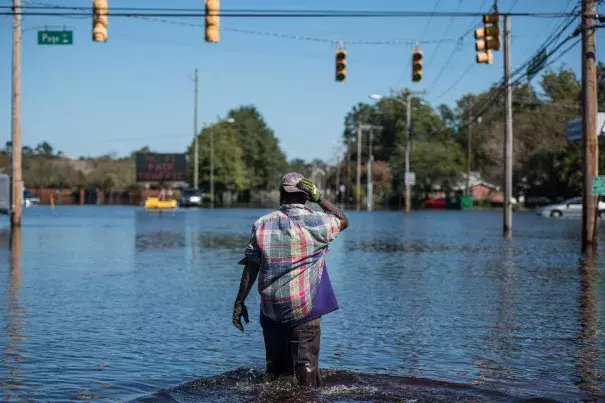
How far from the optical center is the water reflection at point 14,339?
752cm

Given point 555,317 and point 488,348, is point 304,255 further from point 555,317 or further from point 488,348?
point 555,317

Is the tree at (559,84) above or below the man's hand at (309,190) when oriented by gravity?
above

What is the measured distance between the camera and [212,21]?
71.1 feet

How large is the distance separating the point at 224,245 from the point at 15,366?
17934 mm

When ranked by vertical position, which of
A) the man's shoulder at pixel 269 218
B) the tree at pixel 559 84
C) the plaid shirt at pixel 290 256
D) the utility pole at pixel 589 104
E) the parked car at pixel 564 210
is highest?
the tree at pixel 559 84

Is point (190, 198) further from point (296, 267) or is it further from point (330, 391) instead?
point (296, 267)

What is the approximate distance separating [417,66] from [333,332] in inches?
721

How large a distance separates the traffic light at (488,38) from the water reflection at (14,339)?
12816 mm

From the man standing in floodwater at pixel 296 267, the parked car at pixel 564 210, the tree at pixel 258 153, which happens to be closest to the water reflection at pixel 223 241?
the man standing in floodwater at pixel 296 267

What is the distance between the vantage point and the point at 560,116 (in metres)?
98.4

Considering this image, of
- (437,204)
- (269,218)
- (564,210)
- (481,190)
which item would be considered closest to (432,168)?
(437,204)

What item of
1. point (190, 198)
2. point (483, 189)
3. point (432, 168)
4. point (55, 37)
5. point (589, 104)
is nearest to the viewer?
point (589, 104)

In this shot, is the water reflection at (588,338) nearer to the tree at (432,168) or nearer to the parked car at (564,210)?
the parked car at (564,210)

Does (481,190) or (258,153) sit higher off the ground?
(258,153)
